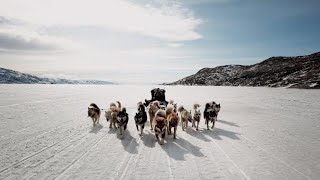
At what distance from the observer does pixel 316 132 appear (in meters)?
17.8

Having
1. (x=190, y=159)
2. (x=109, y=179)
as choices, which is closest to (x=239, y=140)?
(x=190, y=159)

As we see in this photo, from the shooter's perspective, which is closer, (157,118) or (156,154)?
(156,154)

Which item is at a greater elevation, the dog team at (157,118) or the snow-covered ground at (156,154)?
the dog team at (157,118)

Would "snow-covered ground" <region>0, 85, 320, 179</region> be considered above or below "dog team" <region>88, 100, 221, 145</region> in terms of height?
below

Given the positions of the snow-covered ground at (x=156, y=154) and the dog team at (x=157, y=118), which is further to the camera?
the dog team at (x=157, y=118)

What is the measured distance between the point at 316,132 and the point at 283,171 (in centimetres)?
916

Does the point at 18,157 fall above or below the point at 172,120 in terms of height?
below

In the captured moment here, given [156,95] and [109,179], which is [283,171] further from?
[156,95]

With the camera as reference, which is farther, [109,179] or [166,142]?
[166,142]

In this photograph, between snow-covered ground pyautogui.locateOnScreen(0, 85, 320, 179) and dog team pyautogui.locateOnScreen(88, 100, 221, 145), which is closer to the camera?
snow-covered ground pyautogui.locateOnScreen(0, 85, 320, 179)

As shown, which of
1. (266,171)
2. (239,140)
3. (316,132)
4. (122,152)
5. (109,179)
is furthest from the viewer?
(316,132)

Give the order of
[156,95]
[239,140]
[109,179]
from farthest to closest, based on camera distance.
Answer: [156,95] < [239,140] < [109,179]

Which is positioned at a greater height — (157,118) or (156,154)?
(157,118)

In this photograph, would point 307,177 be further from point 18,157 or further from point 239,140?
point 18,157
